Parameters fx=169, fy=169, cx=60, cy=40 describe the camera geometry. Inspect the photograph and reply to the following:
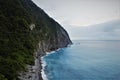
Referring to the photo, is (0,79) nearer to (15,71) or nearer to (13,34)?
(15,71)

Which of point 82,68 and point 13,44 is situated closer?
point 13,44

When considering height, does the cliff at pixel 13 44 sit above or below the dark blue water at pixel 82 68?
above

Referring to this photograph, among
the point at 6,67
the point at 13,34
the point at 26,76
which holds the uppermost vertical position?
the point at 13,34

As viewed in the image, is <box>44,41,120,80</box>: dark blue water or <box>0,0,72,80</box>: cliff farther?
<box>44,41,120,80</box>: dark blue water

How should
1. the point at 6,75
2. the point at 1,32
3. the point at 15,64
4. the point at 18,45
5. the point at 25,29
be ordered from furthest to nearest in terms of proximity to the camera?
the point at 25,29, the point at 1,32, the point at 18,45, the point at 15,64, the point at 6,75

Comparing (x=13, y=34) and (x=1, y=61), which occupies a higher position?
(x=13, y=34)

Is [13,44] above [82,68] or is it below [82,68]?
above

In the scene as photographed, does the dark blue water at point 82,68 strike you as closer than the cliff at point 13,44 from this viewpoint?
No

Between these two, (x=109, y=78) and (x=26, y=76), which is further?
A: (x=109, y=78)

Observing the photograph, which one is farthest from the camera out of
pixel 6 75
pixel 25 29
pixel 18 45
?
pixel 25 29

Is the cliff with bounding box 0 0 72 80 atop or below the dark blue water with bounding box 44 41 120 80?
atop

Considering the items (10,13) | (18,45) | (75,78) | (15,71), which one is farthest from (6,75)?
(10,13)
